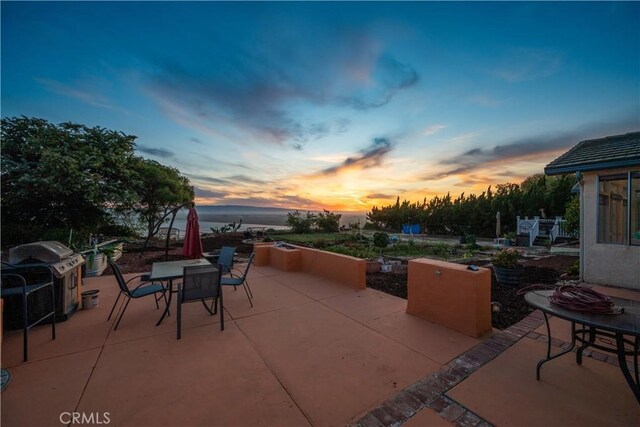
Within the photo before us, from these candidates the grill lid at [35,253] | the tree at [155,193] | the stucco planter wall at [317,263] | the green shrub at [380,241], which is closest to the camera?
the grill lid at [35,253]

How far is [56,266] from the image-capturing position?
3.13 m

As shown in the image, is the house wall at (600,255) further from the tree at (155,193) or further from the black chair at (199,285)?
the tree at (155,193)

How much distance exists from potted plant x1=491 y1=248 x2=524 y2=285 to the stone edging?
292 cm

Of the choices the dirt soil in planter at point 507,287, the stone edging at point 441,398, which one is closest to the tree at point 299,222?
the dirt soil in planter at point 507,287

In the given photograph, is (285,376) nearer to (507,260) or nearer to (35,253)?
(35,253)

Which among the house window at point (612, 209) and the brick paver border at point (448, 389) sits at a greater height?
the house window at point (612, 209)

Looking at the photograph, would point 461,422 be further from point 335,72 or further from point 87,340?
point 335,72

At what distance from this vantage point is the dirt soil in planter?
3.56 m

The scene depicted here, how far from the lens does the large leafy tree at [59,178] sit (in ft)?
25.2

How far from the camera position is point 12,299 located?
10.2 feet

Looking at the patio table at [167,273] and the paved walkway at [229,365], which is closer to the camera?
the paved walkway at [229,365]

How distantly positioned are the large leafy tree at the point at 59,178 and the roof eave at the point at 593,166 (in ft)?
42.9

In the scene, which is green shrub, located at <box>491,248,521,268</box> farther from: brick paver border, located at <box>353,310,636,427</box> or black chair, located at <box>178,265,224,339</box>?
black chair, located at <box>178,265,224,339</box>

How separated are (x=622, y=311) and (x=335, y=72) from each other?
7.08 meters
